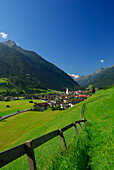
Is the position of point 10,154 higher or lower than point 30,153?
higher

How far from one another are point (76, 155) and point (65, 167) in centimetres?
103

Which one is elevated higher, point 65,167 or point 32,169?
point 32,169

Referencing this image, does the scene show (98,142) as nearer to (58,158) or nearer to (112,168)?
(112,168)

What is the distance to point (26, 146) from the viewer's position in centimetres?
321

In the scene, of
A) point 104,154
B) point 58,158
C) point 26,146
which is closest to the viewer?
point 26,146

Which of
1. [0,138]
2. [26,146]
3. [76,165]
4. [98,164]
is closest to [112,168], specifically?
[98,164]

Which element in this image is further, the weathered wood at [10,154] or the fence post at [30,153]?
the fence post at [30,153]

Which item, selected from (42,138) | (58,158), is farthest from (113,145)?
(42,138)

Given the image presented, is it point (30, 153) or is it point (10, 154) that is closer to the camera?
point (10, 154)

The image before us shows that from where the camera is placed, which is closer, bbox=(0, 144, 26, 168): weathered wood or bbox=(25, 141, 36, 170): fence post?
bbox=(0, 144, 26, 168): weathered wood

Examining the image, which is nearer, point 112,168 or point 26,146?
point 26,146

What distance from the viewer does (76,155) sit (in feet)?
16.0

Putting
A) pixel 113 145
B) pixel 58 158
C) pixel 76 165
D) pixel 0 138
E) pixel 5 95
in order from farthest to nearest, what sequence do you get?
pixel 5 95
pixel 0 138
pixel 113 145
pixel 58 158
pixel 76 165

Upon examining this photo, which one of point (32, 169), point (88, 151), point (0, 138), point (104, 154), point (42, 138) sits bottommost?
point (0, 138)
